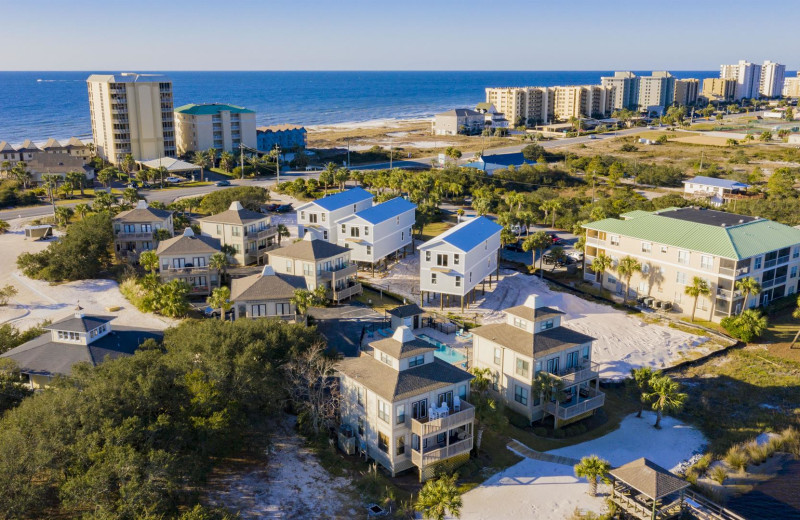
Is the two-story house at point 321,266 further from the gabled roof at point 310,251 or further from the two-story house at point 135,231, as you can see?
the two-story house at point 135,231

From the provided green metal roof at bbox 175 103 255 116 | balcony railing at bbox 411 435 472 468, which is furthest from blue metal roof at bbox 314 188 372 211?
green metal roof at bbox 175 103 255 116

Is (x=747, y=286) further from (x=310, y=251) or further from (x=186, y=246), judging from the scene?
(x=186, y=246)

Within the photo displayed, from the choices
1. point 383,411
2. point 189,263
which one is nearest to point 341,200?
point 189,263

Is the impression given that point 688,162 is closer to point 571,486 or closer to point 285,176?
point 285,176

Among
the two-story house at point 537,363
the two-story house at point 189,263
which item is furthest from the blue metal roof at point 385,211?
the two-story house at point 537,363

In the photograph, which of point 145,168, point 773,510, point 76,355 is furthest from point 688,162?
point 76,355

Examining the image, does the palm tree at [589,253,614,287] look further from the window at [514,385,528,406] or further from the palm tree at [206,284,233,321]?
the palm tree at [206,284,233,321]
